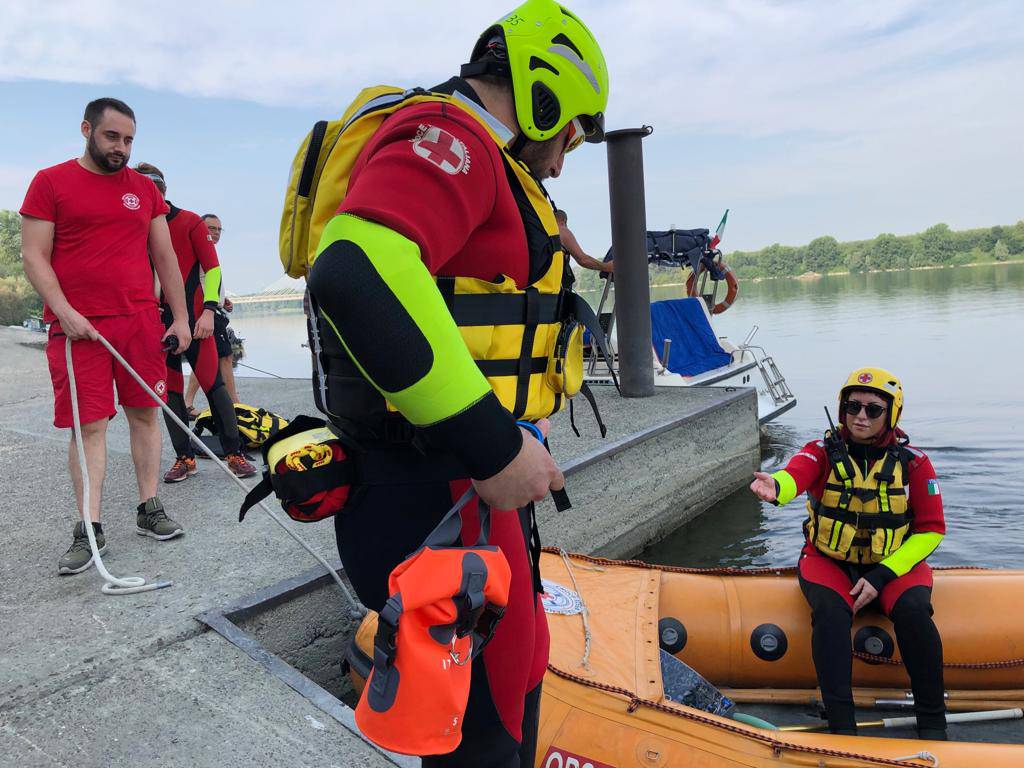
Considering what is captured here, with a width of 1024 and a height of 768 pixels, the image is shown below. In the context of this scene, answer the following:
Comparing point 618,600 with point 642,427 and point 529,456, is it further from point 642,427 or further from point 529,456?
point 642,427

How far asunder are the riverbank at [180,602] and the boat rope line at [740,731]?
2.74ft

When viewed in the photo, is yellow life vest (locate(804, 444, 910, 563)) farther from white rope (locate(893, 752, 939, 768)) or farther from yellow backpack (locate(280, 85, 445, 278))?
yellow backpack (locate(280, 85, 445, 278))

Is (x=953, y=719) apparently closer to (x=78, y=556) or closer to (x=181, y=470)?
(x=78, y=556)

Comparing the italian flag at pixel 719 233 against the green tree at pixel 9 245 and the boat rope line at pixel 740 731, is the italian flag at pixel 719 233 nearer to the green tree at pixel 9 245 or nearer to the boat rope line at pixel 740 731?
the boat rope line at pixel 740 731

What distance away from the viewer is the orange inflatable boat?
101 inches

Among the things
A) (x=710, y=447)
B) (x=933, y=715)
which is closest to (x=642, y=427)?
(x=710, y=447)

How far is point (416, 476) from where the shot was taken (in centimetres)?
135

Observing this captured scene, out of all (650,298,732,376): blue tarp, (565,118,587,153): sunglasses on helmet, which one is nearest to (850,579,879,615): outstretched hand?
(565,118,587,153): sunglasses on helmet

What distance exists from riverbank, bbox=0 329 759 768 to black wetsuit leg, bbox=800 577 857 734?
1.97 metres

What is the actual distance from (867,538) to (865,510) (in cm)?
13

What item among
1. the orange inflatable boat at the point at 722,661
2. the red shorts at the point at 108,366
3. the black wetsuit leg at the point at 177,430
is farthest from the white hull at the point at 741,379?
the red shorts at the point at 108,366

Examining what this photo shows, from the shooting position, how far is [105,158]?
344cm

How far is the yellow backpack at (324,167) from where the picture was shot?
4.60 feet

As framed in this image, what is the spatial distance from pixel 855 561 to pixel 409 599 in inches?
115
